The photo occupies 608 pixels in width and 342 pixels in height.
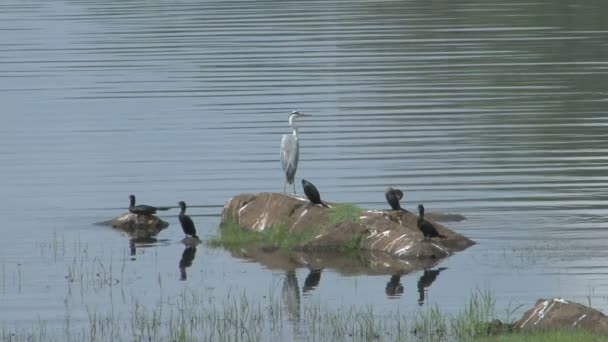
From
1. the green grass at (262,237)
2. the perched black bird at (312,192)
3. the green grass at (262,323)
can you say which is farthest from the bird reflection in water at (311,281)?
the perched black bird at (312,192)

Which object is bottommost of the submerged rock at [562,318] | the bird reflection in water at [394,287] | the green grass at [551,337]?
the green grass at [551,337]

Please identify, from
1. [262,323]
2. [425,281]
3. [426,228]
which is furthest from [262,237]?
[262,323]

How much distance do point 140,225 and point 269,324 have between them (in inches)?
361

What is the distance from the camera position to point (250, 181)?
3531 cm

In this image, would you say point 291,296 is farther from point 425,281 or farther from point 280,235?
point 280,235

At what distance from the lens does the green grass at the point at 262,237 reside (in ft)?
88.7

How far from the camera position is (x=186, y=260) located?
88.5 feet

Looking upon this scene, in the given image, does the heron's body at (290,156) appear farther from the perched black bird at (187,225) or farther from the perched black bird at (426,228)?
the perched black bird at (426,228)

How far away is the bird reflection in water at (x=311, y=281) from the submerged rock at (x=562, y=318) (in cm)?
555

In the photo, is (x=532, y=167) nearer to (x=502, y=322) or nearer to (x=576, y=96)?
(x=576, y=96)

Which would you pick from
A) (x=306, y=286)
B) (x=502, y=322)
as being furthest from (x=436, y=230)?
(x=502, y=322)

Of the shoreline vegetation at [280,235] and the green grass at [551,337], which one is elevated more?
the shoreline vegetation at [280,235]

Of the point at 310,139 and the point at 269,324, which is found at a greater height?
the point at 310,139

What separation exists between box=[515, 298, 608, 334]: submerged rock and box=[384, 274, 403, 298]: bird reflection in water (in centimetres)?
457
